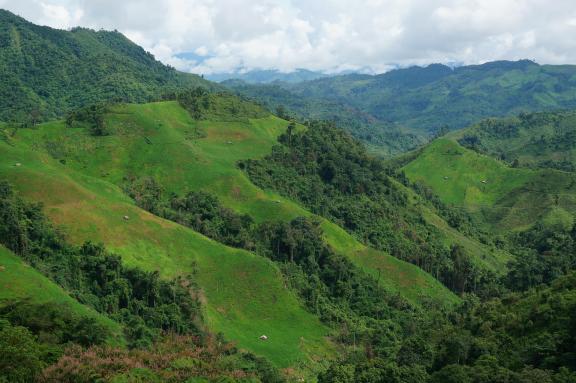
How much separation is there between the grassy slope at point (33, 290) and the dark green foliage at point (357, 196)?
7147cm

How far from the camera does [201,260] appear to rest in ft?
296

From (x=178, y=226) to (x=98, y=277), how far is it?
78.5 feet

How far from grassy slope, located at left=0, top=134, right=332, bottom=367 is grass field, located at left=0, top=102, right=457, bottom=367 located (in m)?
0.17

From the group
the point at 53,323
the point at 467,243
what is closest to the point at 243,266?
the point at 53,323

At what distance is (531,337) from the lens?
59625 mm

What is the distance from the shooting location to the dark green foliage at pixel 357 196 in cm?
12530

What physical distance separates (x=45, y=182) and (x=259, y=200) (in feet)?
147

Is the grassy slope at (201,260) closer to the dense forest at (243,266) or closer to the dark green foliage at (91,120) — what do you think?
the dense forest at (243,266)

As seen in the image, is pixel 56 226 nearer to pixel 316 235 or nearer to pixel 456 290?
pixel 316 235

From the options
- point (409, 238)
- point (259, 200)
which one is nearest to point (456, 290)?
point (409, 238)

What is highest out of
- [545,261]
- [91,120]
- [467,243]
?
[91,120]

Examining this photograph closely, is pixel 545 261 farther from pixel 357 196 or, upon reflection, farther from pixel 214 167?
pixel 214 167

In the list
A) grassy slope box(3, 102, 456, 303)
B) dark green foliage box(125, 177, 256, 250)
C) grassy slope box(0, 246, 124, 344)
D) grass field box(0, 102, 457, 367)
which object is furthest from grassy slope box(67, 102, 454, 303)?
grassy slope box(0, 246, 124, 344)

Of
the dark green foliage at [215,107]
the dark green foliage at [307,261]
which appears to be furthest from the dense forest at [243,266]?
the dark green foliage at [215,107]
